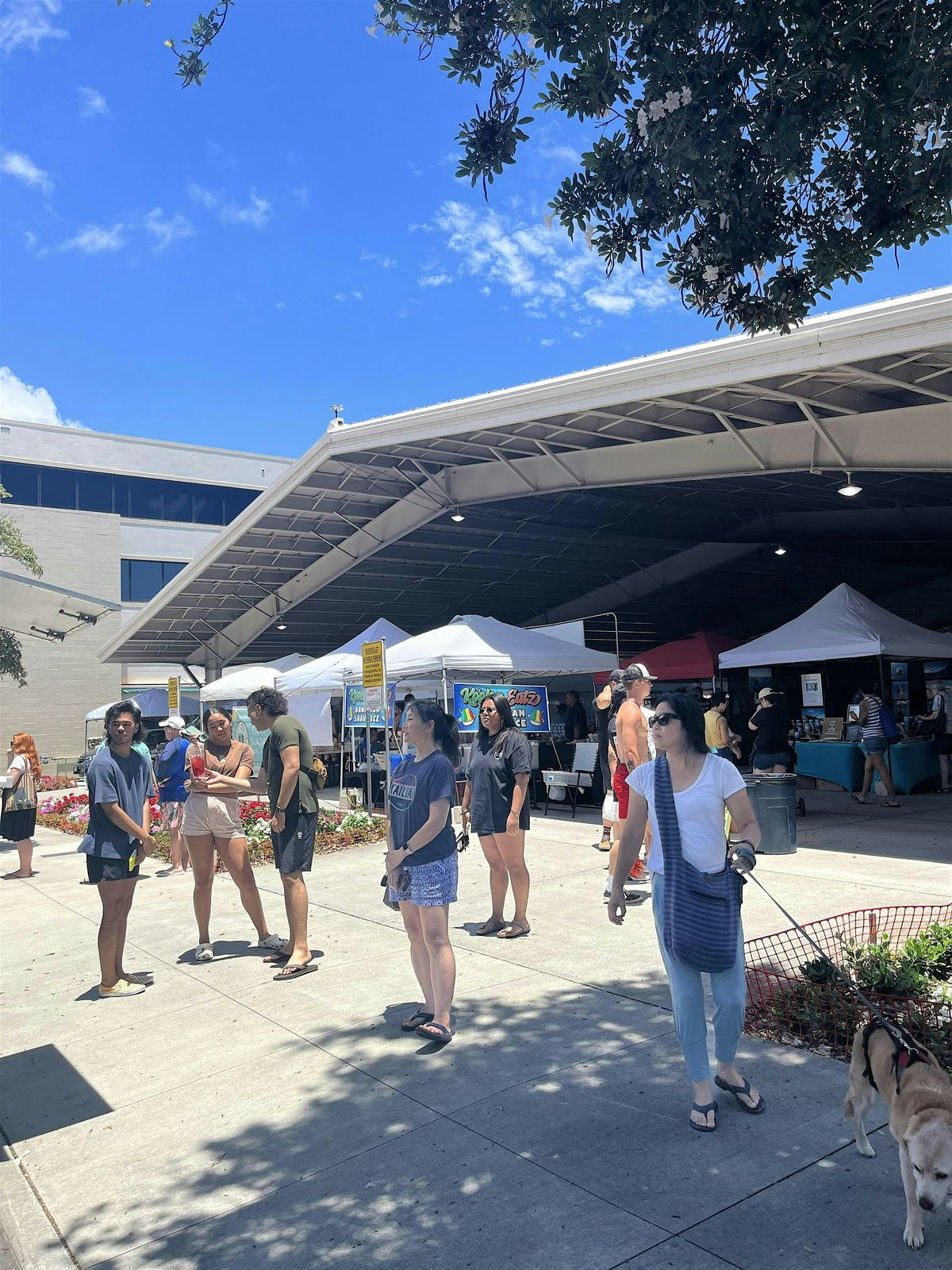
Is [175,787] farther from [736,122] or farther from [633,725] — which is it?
[736,122]

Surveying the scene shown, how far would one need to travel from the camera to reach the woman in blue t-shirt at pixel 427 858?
485 centimetres

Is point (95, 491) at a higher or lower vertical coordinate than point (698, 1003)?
higher

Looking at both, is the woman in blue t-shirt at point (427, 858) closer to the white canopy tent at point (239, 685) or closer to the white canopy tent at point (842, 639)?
the white canopy tent at point (842, 639)

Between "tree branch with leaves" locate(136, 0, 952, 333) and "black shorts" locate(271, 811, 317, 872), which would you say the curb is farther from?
"tree branch with leaves" locate(136, 0, 952, 333)

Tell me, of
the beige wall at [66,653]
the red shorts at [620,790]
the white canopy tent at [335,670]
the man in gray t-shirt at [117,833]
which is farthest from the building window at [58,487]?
the man in gray t-shirt at [117,833]

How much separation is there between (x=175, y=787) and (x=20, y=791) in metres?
1.65

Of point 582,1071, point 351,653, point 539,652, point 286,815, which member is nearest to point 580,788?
point 539,652

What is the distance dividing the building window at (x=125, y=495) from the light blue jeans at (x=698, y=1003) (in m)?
34.1

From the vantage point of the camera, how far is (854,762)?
14.1m

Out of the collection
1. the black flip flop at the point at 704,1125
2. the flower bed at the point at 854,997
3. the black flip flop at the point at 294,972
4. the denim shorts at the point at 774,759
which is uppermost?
the denim shorts at the point at 774,759

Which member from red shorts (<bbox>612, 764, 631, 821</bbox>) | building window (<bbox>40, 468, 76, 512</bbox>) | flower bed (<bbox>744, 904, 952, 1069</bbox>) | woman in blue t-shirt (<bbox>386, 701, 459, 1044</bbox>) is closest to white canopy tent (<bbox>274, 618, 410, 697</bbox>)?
red shorts (<bbox>612, 764, 631, 821</bbox>)

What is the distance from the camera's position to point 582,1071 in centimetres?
438

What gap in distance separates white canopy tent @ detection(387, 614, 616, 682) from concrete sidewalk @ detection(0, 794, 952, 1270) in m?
6.67

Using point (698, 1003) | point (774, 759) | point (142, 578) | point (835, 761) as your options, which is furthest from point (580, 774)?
point (142, 578)
